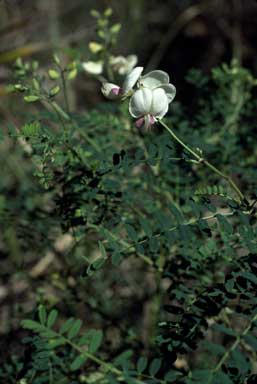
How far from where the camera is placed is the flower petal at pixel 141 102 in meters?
0.84

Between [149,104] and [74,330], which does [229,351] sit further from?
[149,104]

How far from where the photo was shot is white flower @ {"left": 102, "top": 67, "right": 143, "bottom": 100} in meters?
0.84

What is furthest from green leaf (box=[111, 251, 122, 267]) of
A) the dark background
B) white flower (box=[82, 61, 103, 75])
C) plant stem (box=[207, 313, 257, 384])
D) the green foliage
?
the dark background

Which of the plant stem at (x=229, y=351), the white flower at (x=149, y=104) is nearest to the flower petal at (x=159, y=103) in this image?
the white flower at (x=149, y=104)

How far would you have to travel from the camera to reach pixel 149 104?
85 cm

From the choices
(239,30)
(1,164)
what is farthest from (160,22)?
(1,164)

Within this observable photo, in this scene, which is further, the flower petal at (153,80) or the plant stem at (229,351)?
the flower petal at (153,80)

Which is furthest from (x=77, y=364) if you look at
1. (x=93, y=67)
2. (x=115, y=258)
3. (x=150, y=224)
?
(x=93, y=67)

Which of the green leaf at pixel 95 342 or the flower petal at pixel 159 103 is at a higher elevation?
the flower petal at pixel 159 103

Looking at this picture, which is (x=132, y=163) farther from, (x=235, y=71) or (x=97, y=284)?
(x=97, y=284)

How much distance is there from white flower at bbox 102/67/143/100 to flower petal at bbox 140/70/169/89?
0.02m

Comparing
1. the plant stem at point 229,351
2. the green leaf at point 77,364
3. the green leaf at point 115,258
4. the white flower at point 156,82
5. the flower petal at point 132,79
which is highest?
the flower petal at point 132,79

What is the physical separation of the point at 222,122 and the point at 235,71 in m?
0.17

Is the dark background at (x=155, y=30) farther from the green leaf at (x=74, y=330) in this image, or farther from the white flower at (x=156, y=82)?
the green leaf at (x=74, y=330)
